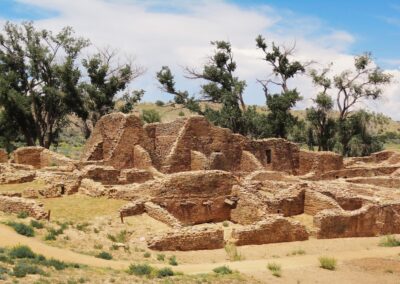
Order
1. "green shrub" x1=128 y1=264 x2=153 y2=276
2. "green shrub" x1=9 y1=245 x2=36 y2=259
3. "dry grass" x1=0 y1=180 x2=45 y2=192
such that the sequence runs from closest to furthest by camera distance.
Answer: "green shrub" x1=9 y1=245 x2=36 y2=259 → "green shrub" x1=128 y1=264 x2=153 y2=276 → "dry grass" x1=0 y1=180 x2=45 y2=192

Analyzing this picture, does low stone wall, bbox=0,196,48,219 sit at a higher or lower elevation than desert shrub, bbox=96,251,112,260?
higher

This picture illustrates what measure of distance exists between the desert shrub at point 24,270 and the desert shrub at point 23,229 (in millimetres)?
3962

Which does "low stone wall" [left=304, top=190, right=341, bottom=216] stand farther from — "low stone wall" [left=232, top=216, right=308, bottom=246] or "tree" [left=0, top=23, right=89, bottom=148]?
"tree" [left=0, top=23, right=89, bottom=148]

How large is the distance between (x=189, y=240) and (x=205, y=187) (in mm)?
4859

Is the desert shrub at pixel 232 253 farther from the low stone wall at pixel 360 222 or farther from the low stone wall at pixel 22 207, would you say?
the low stone wall at pixel 22 207

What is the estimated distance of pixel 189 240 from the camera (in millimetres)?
17594

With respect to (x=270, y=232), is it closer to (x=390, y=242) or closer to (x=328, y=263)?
(x=328, y=263)

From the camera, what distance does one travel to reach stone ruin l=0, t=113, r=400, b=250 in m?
19.6

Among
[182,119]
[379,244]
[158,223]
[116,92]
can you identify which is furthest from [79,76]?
[379,244]

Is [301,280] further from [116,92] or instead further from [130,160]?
[116,92]

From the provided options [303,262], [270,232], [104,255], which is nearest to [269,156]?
[270,232]

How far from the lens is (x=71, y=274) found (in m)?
12.2

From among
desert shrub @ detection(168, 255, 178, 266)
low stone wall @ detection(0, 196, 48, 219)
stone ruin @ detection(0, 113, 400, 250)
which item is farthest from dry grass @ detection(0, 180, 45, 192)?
desert shrub @ detection(168, 255, 178, 266)

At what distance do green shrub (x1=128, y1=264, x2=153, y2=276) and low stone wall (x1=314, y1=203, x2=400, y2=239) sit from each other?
28.4 ft
